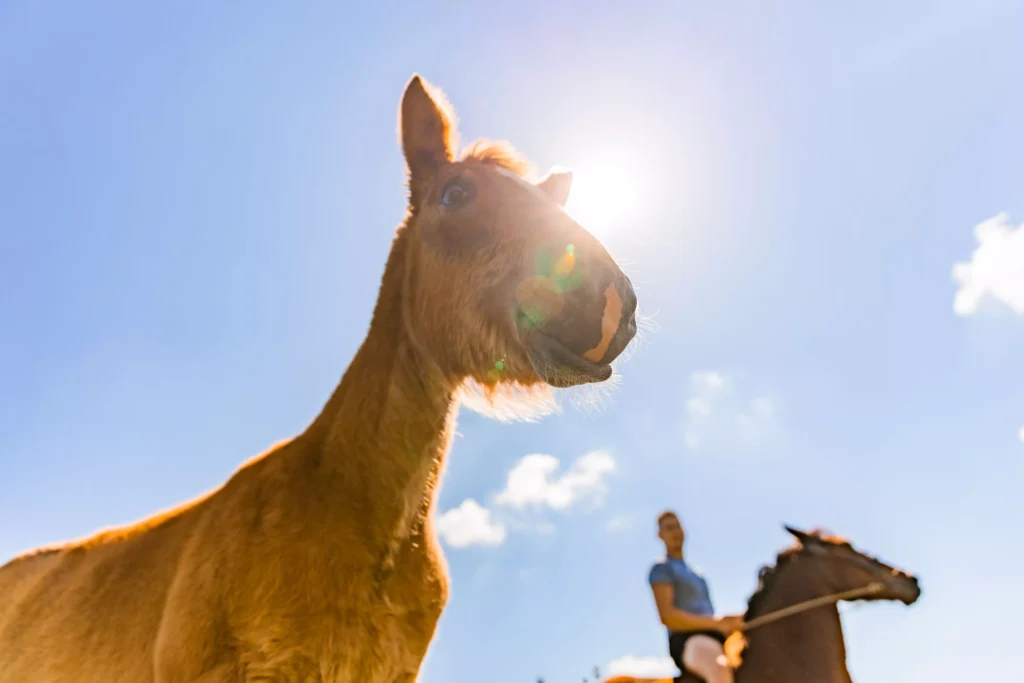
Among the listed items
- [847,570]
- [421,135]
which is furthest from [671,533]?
[421,135]

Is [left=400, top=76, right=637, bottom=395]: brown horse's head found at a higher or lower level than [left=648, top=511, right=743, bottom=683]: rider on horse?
higher

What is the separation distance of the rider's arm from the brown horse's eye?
398cm

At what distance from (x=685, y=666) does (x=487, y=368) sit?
383 centimetres

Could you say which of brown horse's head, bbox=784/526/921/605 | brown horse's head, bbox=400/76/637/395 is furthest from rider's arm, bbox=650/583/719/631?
brown horse's head, bbox=400/76/637/395

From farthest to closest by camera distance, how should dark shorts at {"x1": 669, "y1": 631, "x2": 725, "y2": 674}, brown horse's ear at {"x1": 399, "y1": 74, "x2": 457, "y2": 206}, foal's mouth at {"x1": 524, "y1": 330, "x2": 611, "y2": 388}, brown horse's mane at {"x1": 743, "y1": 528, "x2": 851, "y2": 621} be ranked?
brown horse's mane at {"x1": 743, "y1": 528, "x2": 851, "y2": 621}, dark shorts at {"x1": 669, "y1": 631, "x2": 725, "y2": 674}, brown horse's ear at {"x1": 399, "y1": 74, "x2": 457, "y2": 206}, foal's mouth at {"x1": 524, "y1": 330, "x2": 611, "y2": 388}

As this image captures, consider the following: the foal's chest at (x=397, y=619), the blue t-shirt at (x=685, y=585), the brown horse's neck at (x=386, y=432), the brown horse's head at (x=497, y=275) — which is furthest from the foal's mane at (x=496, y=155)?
the blue t-shirt at (x=685, y=585)

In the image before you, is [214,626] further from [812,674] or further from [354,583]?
[812,674]

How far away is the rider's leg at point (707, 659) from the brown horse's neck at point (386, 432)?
133 inches

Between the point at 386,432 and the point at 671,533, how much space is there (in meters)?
3.89

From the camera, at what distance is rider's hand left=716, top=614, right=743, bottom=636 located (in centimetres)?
524

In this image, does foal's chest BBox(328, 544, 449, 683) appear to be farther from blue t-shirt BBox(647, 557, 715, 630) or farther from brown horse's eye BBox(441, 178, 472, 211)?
blue t-shirt BBox(647, 557, 715, 630)

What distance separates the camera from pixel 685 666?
17.2 ft

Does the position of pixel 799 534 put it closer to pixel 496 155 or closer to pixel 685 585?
pixel 685 585

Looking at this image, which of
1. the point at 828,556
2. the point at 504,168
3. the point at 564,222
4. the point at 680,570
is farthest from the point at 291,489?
the point at 828,556
